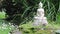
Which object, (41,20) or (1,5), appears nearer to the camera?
(41,20)

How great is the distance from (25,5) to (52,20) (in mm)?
1219

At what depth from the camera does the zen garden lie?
627 centimetres

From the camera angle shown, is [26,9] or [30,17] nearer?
[30,17]

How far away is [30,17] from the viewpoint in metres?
8.00

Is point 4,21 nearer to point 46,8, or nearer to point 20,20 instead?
point 20,20

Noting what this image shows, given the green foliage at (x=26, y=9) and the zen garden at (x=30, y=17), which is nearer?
the zen garden at (x=30, y=17)

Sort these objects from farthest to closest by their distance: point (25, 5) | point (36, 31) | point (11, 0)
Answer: point (11, 0), point (25, 5), point (36, 31)

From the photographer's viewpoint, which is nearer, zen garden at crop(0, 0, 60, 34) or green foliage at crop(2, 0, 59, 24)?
zen garden at crop(0, 0, 60, 34)

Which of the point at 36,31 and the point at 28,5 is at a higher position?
the point at 28,5

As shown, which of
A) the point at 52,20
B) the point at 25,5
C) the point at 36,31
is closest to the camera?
the point at 36,31

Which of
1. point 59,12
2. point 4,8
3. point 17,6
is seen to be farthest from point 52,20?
point 4,8

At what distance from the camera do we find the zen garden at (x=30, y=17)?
20.6 ft

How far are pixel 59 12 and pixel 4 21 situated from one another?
2322 millimetres

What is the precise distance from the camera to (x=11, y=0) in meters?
8.83
